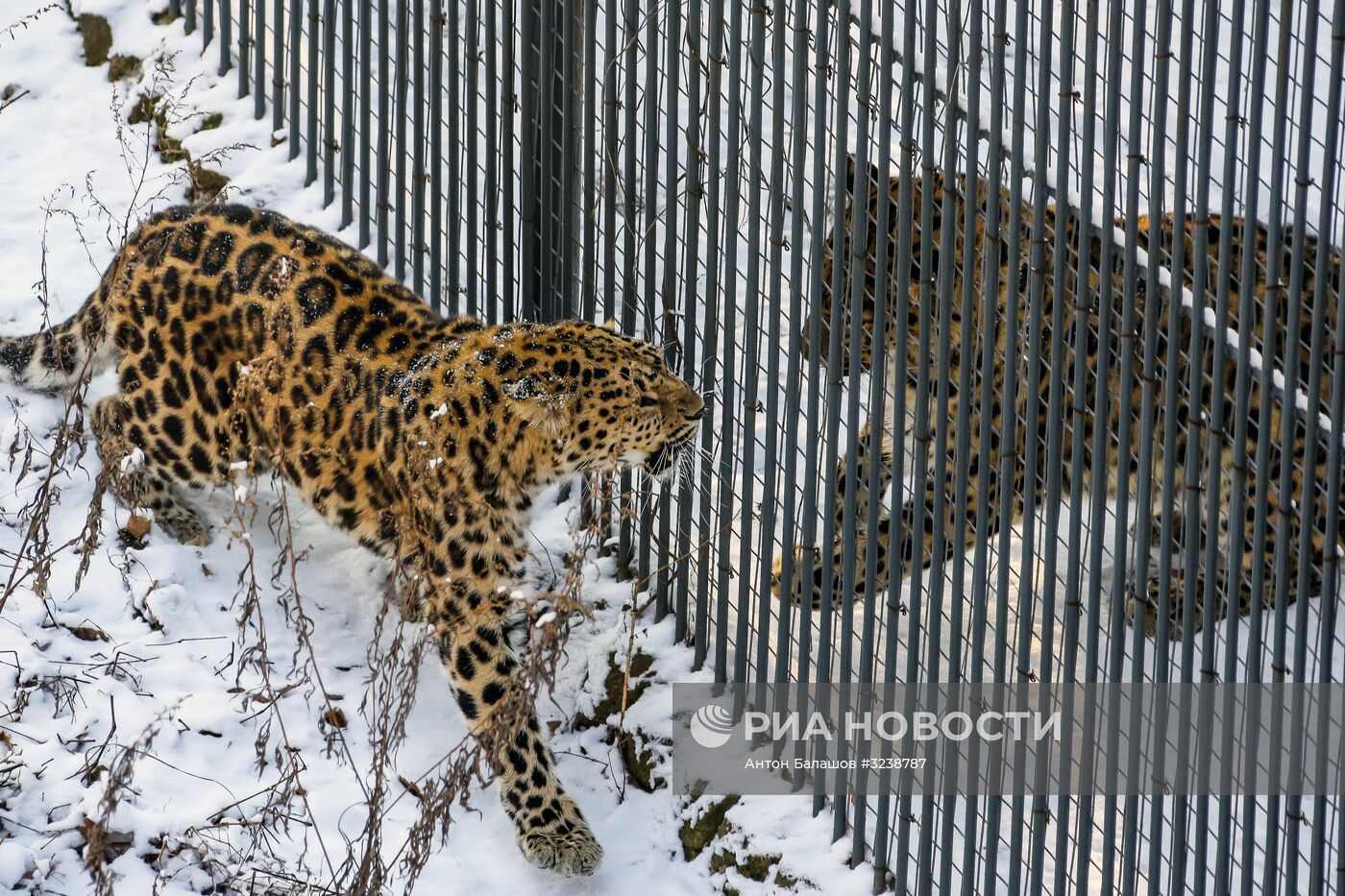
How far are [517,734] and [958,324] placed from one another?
2028 mm

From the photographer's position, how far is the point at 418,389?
5082mm

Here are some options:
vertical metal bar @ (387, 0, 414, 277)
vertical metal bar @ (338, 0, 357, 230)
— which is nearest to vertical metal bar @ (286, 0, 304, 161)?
vertical metal bar @ (338, 0, 357, 230)

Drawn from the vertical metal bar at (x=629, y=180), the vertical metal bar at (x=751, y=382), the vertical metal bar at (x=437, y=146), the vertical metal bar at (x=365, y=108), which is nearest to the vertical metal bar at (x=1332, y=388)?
the vertical metal bar at (x=751, y=382)

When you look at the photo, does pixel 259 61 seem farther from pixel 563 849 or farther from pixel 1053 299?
pixel 1053 299

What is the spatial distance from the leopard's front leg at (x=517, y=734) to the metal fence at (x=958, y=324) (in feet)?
2.26

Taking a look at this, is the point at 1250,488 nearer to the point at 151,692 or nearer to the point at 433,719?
the point at 433,719

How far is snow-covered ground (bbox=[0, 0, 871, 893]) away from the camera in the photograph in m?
4.61

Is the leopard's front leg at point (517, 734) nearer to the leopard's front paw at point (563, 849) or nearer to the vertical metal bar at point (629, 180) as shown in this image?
the leopard's front paw at point (563, 849)

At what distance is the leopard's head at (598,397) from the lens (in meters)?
4.93

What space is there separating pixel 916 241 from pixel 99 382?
3.20m

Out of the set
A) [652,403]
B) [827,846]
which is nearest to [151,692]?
[652,403]

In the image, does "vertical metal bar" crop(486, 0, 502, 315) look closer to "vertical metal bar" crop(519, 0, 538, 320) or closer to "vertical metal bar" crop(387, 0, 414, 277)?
"vertical metal bar" crop(519, 0, 538, 320)

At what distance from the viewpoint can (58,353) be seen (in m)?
5.73

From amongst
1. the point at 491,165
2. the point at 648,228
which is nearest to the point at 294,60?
the point at 491,165
